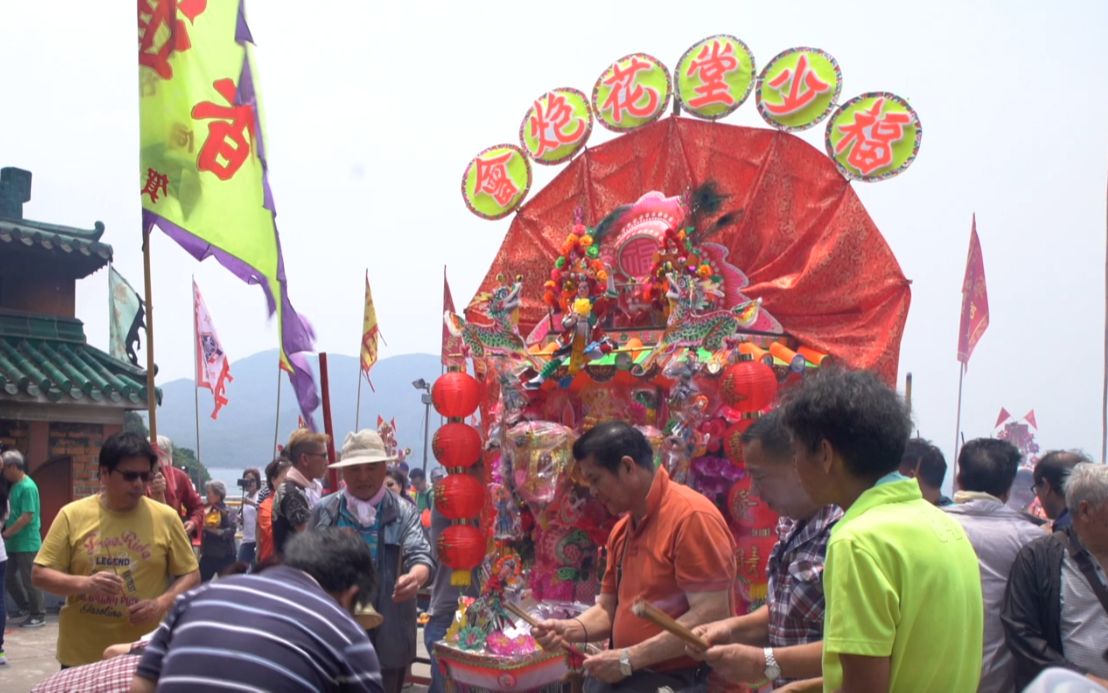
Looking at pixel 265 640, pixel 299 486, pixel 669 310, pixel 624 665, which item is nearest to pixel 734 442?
pixel 669 310

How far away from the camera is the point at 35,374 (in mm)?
9711

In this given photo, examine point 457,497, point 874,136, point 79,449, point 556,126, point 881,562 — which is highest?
point 556,126

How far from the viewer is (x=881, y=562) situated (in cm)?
193

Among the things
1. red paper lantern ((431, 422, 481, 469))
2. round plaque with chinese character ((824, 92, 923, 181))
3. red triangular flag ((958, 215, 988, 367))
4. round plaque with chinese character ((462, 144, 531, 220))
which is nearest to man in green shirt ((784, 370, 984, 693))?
red paper lantern ((431, 422, 481, 469))

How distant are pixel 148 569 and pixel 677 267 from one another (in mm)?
3652

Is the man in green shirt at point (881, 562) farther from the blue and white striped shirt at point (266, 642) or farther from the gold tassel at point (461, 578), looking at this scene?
the gold tassel at point (461, 578)

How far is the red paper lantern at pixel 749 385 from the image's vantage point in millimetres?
5719

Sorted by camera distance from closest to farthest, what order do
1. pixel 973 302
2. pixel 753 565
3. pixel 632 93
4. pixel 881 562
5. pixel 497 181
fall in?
pixel 881 562, pixel 753 565, pixel 632 93, pixel 497 181, pixel 973 302

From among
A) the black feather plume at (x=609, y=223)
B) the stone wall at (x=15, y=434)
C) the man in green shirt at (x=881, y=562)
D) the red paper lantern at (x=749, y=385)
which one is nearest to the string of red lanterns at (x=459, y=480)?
the black feather plume at (x=609, y=223)

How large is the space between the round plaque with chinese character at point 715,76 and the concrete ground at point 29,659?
448 cm

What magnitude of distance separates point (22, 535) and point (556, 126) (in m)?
5.66

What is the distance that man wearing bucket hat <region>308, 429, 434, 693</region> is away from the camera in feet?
15.6

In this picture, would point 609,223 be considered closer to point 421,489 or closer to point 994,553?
point 994,553

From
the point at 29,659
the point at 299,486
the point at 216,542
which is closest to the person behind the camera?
the point at 299,486
